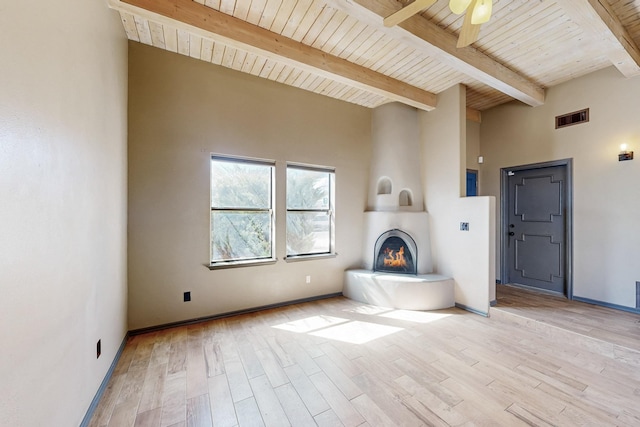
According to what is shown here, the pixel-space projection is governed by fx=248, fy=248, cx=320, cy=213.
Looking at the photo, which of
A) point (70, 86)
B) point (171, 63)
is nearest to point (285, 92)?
point (171, 63)

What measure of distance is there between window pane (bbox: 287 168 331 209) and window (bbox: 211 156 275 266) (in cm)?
33

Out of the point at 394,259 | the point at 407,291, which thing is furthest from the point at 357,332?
the point at 394,259

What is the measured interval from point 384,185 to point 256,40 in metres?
2.90

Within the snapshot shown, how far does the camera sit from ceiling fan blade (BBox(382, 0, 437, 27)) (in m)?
1.64

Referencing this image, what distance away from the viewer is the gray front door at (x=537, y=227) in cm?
377

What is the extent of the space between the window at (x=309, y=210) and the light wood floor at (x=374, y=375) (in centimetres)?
119

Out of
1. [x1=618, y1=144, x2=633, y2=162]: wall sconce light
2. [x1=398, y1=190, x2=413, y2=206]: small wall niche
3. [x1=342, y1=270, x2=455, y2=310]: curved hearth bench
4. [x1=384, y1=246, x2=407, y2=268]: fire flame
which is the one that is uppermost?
[x1=618, y1=144, x2=633, y2=162]: wall sconce light

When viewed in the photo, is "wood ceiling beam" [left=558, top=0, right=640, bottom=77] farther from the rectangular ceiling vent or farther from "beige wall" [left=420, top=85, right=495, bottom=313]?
"beige wall" [left=420, top=85, right=495, bottom=313]

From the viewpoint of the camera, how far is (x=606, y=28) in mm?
2258

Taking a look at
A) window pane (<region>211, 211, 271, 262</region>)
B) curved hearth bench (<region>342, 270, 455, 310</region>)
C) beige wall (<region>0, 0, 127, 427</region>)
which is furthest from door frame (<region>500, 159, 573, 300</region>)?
beige wall (<region>0, 0, 127, 427</region>)

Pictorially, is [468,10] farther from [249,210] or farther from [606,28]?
[249,210]

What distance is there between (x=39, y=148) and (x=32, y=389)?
1020 mm

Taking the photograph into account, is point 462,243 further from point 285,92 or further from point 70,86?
point 70,86

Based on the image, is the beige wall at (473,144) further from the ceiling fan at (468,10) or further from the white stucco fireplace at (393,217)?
the ceiling fan at (468,10)
